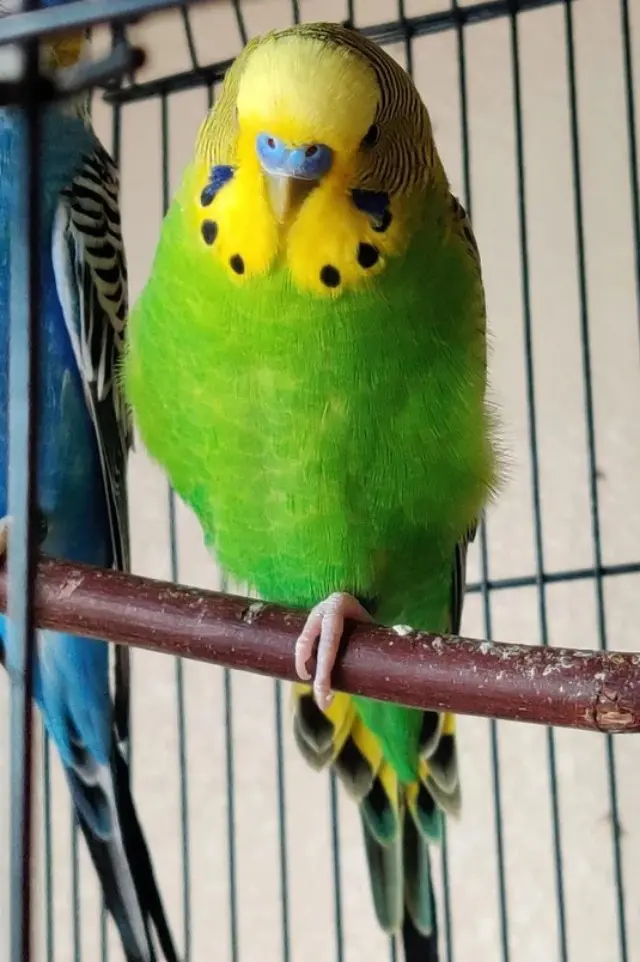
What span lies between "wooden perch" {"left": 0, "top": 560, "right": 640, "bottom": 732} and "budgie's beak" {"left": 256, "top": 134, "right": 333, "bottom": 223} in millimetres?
295

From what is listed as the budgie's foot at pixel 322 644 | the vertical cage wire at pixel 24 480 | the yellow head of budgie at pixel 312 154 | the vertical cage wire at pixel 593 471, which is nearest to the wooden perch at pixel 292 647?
the budgie's foot at pixel 322 644

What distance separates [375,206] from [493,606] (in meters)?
0.90

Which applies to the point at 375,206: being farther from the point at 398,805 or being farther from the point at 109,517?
the point at 398,805

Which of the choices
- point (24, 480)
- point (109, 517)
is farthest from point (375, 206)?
point (24, 480)

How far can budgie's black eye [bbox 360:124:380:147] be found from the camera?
0.79 meters

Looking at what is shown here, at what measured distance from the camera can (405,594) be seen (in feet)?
3.28

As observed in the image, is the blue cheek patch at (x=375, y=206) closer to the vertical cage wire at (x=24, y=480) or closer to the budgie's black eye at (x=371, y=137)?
the budgie's black eye at (x=371, y=137)

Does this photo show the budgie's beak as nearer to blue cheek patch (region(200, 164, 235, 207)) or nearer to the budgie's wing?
blue cheek patch (region(200, 164, 235, 207))

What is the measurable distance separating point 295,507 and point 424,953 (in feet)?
1.72

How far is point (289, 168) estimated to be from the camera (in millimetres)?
747

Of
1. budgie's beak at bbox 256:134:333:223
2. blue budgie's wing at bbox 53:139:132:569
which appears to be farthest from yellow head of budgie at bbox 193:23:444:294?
blue budgie's wing at bbox 53:139:132:569

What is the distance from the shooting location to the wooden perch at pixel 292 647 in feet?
2.18

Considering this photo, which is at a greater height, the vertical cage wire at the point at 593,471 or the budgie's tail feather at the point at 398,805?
the vertical cage wire at the point at 593,471

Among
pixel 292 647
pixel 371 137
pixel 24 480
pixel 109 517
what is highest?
pixel 371 137
